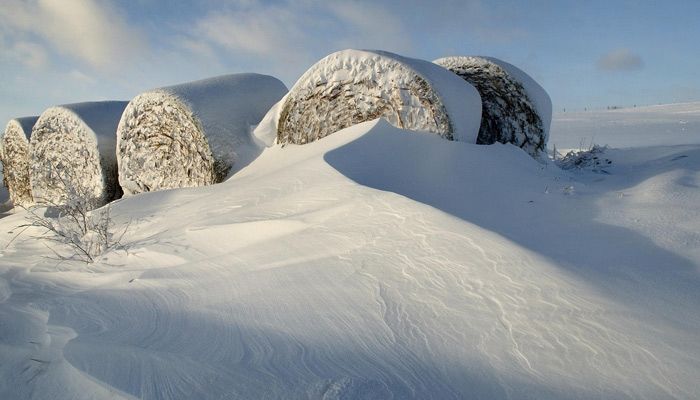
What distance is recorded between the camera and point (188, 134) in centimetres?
597

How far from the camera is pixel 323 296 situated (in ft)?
6.20

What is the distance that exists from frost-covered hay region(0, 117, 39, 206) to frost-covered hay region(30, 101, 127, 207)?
1650 mm

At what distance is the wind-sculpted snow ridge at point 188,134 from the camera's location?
19.2ft

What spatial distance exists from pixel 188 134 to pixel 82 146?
2793mm

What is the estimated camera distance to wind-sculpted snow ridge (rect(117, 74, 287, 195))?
5.84 metres

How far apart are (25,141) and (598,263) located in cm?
1087

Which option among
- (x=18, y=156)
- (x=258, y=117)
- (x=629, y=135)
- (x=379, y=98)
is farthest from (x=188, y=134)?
(x=629, y=135)

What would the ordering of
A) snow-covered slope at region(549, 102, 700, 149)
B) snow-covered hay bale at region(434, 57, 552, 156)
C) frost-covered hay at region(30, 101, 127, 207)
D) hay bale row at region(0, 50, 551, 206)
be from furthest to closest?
snow-covered slope at region(549, 102, 700, 149)
frost-covered hay at region(30, 101, 127, 207)
snow-covered hay bale at region(434, 57, 552, 156)
hay bale row at region(0, 50, 551, 206)

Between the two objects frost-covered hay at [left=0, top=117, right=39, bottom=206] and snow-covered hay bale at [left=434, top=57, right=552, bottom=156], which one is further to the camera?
frost-covered hay at [left=0, top=117, right=39, bottom=206]

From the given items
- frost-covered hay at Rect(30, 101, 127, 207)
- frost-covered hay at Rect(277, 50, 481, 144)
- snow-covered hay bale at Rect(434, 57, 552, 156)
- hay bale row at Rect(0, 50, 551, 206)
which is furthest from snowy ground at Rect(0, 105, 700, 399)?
frost-covered hay at Rect(30, 101, 127, 207)

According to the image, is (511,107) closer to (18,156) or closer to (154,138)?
(154,138)

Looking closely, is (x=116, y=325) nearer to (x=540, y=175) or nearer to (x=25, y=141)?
(x=540, y=175)

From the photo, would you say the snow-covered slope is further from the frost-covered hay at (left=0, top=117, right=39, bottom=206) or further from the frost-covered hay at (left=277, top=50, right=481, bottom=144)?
the frost-covered hay at (left=0, top=117, right=39, bottom=206)

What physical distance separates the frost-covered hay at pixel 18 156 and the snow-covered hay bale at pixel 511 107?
9.13 meters
